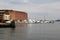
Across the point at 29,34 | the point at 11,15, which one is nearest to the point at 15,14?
the point at 11,15

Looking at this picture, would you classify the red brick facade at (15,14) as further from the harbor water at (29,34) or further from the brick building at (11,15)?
the harbor water at (29,34)

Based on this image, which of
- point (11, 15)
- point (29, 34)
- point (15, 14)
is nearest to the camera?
point (29, 34)

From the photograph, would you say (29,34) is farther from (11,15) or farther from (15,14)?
(15,14)

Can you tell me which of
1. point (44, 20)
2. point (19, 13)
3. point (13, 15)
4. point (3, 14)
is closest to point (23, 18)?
point (19, 13)

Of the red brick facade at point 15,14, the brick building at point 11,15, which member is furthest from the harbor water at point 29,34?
the red brick facade at point 15,14

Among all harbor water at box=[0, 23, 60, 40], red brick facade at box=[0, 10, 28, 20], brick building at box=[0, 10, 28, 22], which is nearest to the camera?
harbor water at box=[0, 23, 60, 40]

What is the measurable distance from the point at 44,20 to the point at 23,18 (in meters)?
64.5

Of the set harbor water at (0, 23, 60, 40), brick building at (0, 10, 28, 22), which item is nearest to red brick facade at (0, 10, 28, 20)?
brick building at (0, 10, 28, 22)

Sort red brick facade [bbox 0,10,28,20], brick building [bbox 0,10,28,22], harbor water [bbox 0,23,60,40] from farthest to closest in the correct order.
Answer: red brick facade [bbox 0,10,28,20] < brick building [bbox 0,10,28,22] < harbor water [bbox 0,23,60,40]

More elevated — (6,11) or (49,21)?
(6,11)

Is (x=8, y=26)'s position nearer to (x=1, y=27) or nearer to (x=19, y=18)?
(x=1, y=27)

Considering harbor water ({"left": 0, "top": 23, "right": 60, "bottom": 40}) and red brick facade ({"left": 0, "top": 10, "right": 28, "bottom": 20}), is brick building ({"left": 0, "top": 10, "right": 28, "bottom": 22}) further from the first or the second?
harbor water ({"left": 0, "top": 23, "right": 60, "bottom": 40})

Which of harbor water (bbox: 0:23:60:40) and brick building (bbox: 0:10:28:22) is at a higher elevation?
brick building (bbox: 0:10:28:22)

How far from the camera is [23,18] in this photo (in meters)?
127
